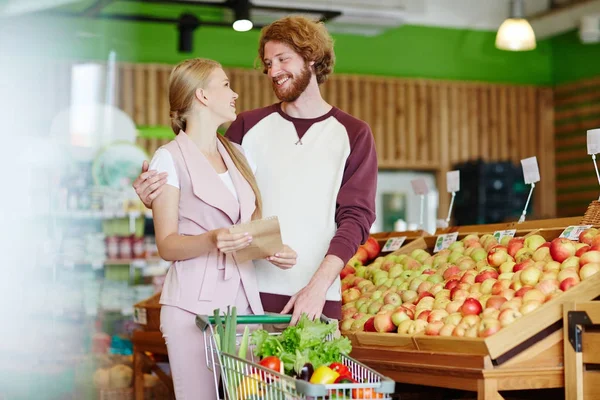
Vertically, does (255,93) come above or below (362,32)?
below

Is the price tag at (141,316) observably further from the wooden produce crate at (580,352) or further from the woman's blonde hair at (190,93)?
the wooden produce crate at (580,352)

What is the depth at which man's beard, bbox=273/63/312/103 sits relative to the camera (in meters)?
2.88

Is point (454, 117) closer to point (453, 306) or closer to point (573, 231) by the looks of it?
point (573, 231)

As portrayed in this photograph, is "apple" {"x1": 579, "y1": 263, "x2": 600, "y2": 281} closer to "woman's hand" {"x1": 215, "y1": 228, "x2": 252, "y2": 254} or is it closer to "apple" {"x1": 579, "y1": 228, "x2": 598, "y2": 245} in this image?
"apple" {"x1": 579, "y1": 228, "x2": 598, "y2": 245}

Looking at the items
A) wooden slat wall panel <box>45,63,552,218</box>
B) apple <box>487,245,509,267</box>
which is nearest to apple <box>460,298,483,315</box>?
apple <box>487,245,509,267</box>

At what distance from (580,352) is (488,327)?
0.29 metres

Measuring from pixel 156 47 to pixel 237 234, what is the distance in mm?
7221

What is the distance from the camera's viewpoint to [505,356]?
8.80 feet

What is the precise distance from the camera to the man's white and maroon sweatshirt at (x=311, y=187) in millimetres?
2824

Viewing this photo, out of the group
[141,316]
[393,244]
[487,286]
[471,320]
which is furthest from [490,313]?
[141,316]

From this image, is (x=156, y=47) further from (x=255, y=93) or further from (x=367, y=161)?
(x=367, y=161)

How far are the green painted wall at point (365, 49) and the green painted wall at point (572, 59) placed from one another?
0.13 m

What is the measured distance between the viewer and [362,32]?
9.83m

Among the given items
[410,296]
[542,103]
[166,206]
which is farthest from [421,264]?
[542,103]
